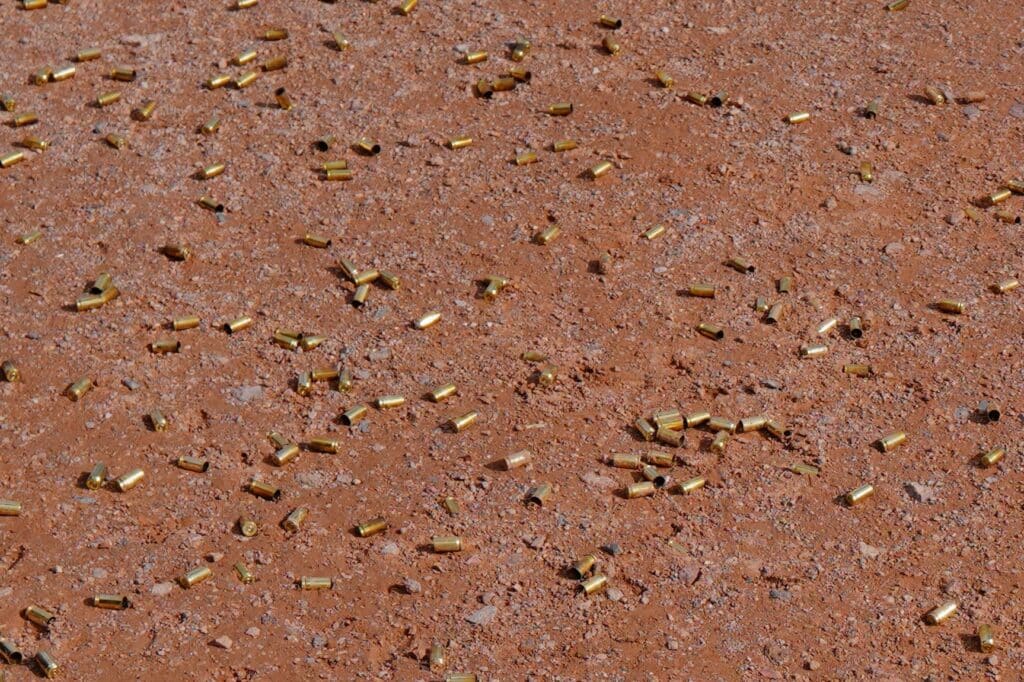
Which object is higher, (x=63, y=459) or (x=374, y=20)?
(x=374, y=20)

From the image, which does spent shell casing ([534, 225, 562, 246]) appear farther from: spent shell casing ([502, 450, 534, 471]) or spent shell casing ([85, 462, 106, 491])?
spent shell casing ([85, 462, 106, 491])

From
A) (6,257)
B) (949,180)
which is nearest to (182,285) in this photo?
(6,257)

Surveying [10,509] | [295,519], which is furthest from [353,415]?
[10,509]

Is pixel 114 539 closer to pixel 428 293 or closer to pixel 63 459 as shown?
pixel 63 459

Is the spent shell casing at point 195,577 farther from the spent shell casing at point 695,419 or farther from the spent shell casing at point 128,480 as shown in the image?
the spent shell casing at point 695,419

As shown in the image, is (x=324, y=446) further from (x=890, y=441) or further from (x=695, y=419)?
(x=890, y=441)

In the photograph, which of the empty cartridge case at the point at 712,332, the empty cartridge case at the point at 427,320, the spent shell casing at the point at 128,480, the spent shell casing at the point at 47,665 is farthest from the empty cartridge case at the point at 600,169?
the spent shell casing at the point at 47,665
